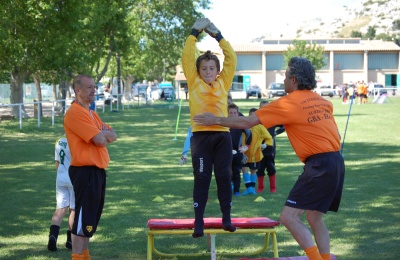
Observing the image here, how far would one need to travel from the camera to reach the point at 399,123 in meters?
32.7

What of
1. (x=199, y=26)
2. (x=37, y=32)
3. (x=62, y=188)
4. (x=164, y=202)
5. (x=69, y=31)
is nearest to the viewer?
(x=199, y=26)

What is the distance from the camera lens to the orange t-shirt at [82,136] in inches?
265

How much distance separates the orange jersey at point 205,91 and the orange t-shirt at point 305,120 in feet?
3.12

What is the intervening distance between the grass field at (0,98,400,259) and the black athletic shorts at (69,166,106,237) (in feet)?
4.58

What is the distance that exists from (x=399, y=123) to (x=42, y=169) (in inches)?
795

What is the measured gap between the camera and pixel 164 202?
12.0 m

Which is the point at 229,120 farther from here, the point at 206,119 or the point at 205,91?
A: the point at 205,91

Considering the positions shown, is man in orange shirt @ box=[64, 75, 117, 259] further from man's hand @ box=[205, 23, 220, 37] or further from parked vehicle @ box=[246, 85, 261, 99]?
parked vehicle @ box=[246, 85, 261, 99]

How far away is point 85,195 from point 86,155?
0.38 metres

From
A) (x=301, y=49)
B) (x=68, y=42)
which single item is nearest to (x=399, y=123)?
(x=68, y=42)

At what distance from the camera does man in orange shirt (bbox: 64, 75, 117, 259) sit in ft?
22.2

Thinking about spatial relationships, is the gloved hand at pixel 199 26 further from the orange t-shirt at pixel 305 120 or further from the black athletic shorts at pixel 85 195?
the black athletic shorts at pixel 85 195

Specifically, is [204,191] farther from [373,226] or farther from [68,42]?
[68,42]

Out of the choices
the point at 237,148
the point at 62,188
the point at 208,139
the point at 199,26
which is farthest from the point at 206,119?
the point at 237,148
